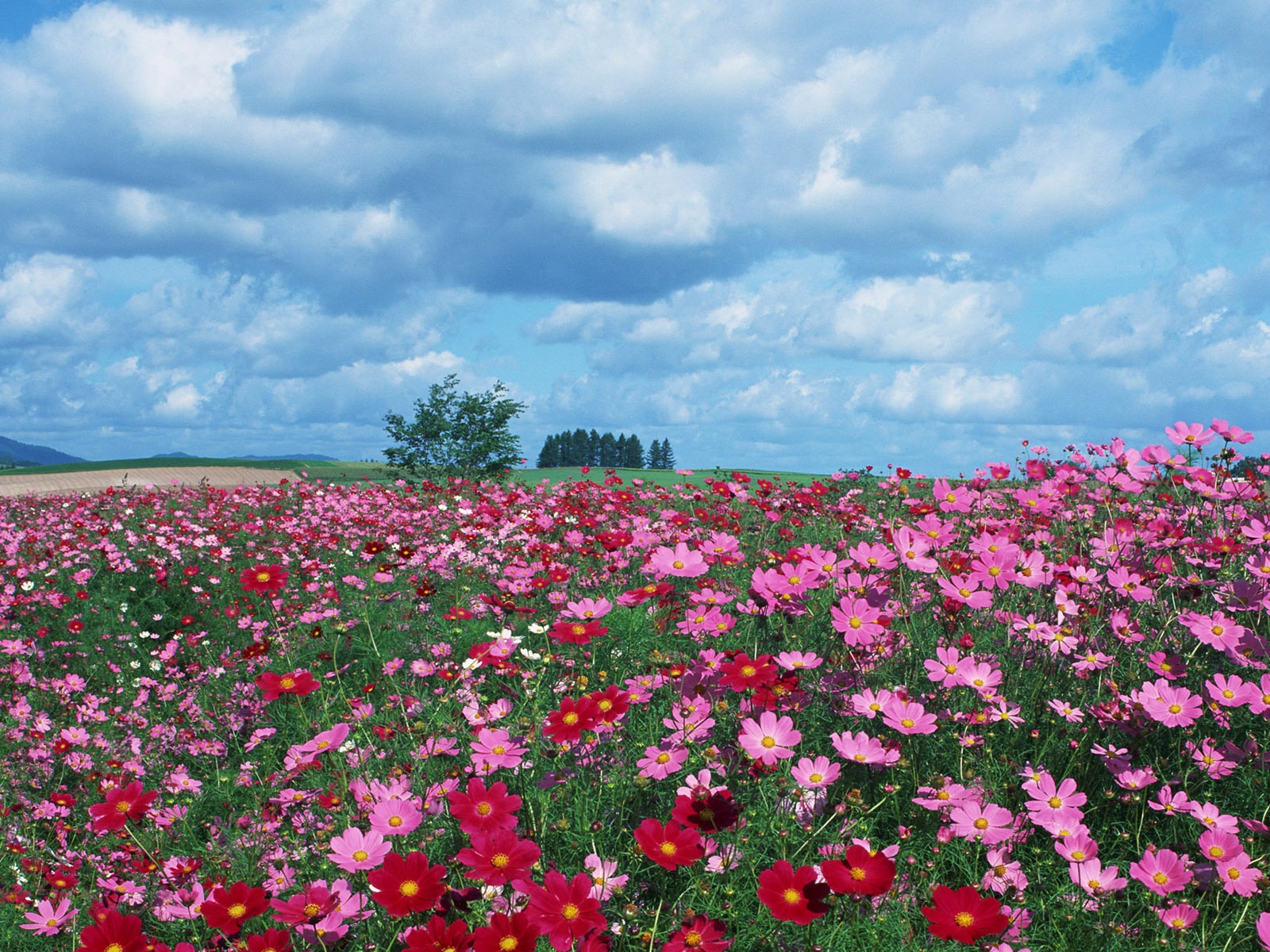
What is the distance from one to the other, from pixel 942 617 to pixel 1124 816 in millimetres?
879

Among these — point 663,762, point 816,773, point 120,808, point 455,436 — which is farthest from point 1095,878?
point 455,436

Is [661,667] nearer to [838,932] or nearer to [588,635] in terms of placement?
[588,635]

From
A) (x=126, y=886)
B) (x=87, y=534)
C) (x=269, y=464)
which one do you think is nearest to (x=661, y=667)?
(x=126, y=886)

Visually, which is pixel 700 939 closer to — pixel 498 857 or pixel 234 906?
pixel 498 857

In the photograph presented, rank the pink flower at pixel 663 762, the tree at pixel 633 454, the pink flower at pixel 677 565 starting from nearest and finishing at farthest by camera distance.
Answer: the pink flower at pixel 663 762 < the pink flower at pixel 677 565 < the tree at pixel 633 454

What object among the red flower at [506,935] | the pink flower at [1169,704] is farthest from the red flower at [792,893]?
the pink flower at [1169,704]

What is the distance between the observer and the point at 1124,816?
271cm

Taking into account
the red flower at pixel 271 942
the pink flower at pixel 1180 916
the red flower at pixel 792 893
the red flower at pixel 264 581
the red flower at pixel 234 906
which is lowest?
the pink flower at pixel 1180 916

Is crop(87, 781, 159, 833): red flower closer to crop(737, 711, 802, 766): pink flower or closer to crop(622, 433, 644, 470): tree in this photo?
crop(737, 711, 802, 766): pink flower

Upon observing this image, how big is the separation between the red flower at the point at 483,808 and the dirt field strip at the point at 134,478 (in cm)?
2361

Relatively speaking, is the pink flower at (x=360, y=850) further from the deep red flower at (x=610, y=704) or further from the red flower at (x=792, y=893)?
the red flower at (x=792, y=893)

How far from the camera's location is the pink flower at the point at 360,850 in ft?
5.61

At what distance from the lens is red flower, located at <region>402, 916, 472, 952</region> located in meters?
1.41

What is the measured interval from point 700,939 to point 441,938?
478 millimetres
